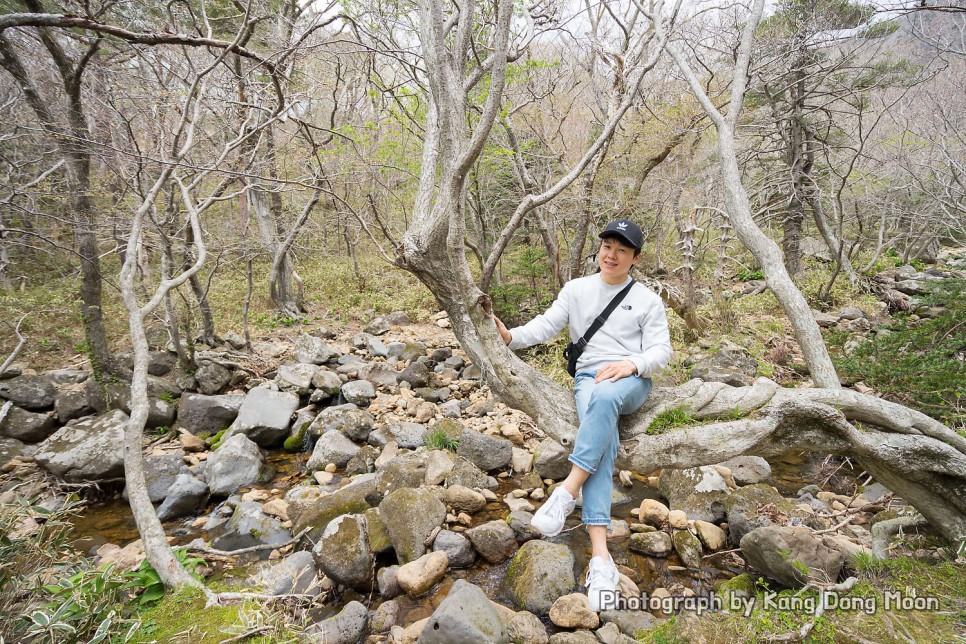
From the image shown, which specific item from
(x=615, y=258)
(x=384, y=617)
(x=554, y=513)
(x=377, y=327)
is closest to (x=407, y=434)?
(x=384, y=617)

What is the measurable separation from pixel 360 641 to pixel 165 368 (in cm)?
679

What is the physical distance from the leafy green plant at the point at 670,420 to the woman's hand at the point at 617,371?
0.49m

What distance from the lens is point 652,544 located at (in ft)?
12.0

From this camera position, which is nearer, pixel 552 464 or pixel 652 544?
pixel 652 544

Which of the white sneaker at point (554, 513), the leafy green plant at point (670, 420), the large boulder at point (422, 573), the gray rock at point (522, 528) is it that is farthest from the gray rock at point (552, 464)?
the white sneaker at point (554, 513)

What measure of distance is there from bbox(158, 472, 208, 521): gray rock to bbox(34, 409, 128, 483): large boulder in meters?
0.76

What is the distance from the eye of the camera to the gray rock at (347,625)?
282cm

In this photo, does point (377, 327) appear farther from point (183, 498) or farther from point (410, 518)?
point (410, 518)

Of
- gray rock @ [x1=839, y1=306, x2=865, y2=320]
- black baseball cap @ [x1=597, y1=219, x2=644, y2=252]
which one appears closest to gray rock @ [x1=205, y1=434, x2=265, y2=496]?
black baseball cap @ [x1=597, y1=219, x2=644, y2=252]

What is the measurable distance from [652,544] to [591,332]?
2.29 m

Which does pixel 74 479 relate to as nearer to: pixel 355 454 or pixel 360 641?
pixel 355 454

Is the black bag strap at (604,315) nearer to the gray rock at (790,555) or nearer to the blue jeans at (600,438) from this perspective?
the blue jeans at (600,438)

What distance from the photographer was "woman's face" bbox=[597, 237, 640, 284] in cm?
257

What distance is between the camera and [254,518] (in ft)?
14.3
